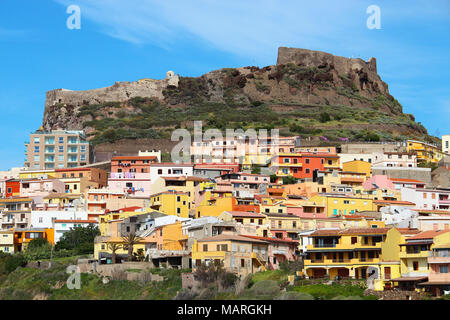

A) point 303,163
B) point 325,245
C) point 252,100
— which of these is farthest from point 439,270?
point 252,100

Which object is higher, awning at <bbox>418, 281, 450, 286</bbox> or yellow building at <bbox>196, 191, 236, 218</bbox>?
yellow building at <bbox>196, 191, 236, 218</bbox>

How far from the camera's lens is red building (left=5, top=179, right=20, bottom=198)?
86188 mm

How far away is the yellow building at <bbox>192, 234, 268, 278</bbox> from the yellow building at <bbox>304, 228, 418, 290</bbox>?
148 inches

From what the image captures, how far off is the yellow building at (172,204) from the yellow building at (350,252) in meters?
18.0

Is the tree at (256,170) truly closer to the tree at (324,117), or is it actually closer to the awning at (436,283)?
the tree at (324,117)

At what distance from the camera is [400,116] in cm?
13612

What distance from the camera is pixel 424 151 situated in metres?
103

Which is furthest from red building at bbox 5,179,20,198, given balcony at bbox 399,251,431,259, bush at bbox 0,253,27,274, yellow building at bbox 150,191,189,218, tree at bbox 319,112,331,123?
tree at bbox 319,112,331,123

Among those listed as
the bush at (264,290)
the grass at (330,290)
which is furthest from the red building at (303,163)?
the grass at (330,290)

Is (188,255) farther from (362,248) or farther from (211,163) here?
(211,163)

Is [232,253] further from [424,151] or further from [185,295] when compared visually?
[424,151]

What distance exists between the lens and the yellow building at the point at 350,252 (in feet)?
189

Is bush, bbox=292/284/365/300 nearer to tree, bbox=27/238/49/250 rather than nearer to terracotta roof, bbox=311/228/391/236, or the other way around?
terracotta roof, bbox=311/228/391/236
